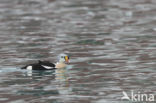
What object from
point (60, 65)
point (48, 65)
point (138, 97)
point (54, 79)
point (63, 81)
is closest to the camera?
point (138, 97)

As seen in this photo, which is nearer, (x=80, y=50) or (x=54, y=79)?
(x=54, y=79)

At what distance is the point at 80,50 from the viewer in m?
24.3

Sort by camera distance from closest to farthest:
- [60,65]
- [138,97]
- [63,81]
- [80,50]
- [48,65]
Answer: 1. [138,97]
2. [63,81]
3. [48,65]
4. [60,65]
5. [80,50]

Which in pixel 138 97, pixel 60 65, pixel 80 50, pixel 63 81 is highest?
pixel 80 50

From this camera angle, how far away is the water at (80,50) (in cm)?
1546

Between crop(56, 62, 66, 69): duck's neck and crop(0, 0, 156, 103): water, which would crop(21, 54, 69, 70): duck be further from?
crop(0, 0, 156, 103): water

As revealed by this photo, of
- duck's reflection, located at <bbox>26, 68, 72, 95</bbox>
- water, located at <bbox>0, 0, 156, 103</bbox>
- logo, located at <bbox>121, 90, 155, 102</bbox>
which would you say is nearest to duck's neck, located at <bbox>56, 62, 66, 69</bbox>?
duck's reflection, located at <bbox>26, 68, 72, 95</bbox>

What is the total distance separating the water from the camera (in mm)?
15461

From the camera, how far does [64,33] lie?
3080 centimetres

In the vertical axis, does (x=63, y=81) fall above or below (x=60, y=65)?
below

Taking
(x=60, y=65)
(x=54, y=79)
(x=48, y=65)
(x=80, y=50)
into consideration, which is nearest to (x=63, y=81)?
(x=54, y=79)

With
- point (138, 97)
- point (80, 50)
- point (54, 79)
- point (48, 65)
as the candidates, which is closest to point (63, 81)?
point (54, 79)

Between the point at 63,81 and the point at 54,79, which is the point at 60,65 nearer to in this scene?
the point at 54,79

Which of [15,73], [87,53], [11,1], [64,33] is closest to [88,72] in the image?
[15,73]
